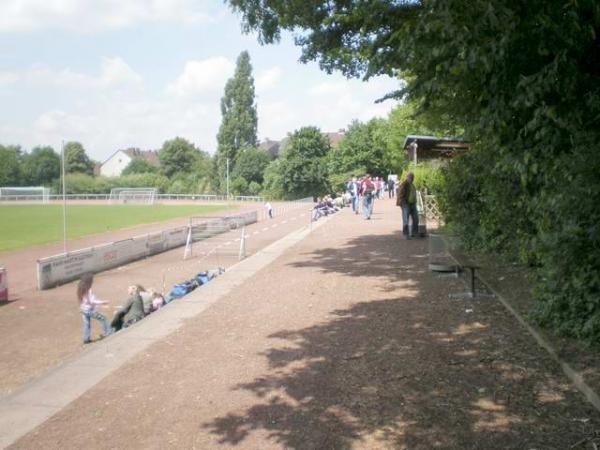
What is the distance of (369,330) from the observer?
7547 millimetres

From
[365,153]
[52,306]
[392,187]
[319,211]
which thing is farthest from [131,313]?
[365,153]

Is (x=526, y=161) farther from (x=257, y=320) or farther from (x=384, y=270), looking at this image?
(x=384, y=270)

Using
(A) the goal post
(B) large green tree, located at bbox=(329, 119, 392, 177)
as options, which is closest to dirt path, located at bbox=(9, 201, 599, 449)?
(A) the goal post

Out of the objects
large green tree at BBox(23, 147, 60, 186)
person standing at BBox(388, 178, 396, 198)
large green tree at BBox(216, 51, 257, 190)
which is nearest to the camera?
person standing at BBox(388, 178, 396, 198)

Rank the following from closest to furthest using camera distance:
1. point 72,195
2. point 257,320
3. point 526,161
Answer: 1. point 526,161
2. point 257,320
3. point 72,195

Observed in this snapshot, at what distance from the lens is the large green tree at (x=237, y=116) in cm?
8869

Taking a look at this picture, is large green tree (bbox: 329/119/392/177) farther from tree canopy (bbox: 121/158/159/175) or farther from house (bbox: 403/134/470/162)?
tree canopy (bbox: 121/158/159/175)

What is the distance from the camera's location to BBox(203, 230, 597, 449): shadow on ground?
14.6 ft

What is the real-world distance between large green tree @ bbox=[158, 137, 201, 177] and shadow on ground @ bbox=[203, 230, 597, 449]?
4321 inches

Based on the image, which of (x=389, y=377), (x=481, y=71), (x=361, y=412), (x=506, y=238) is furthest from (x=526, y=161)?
(x=506, y=238)

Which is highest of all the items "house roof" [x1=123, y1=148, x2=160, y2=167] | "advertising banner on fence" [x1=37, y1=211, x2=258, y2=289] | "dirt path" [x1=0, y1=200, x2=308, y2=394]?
"house roof" [x1=123, y1=148, x2=160, y2=167]

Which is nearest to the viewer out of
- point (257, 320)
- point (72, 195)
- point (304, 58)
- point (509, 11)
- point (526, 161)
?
point (509, 11)

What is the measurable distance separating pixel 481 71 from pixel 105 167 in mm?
151826

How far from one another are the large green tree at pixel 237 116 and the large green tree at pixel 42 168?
34.9 m
